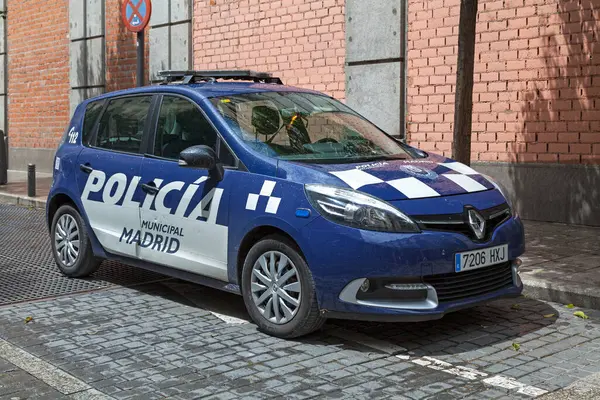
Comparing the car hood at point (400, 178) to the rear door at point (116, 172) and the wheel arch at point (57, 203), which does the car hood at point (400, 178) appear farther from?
the wheel arch at point (57, 203)

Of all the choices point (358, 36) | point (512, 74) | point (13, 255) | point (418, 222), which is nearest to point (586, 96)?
point (512, 74)

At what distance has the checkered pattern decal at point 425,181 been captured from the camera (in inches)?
215

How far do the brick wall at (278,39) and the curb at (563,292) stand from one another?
6711mm

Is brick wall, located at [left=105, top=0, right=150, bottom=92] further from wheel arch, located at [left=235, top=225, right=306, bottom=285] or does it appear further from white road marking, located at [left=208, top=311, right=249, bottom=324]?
wheel arch, located at [left=235, top=225, right=306, bottom=285]

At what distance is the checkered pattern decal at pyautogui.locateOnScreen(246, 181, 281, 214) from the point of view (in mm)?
5570

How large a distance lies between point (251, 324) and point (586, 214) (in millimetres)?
5370

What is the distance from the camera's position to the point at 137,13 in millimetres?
11688

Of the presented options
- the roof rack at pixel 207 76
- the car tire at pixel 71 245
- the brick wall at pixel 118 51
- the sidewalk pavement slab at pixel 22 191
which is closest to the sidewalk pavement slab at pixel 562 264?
the roof rack at pixel 207 76

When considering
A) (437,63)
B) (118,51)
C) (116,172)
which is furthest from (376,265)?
(118,51)

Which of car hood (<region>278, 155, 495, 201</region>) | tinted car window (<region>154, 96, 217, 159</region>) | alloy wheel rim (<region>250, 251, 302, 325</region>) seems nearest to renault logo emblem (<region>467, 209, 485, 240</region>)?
car hood (<region>278, 155, 495, 201</region>)

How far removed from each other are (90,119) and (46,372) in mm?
3286

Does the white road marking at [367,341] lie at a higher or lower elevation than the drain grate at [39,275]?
lower

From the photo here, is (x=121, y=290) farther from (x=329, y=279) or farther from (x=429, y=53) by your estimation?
(x=429, y=53)

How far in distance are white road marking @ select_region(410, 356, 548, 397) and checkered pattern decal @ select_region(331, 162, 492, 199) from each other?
1.01 meters
